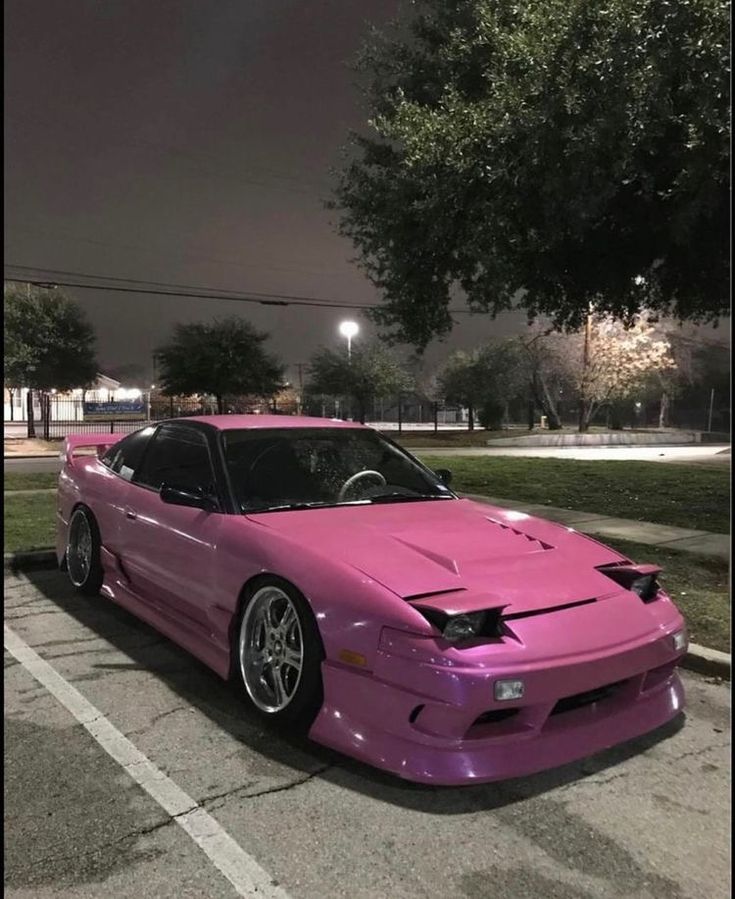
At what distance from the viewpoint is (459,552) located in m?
3.16

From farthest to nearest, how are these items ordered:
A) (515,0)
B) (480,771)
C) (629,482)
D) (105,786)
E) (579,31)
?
(629,482) → (515,0) → (579,31) → (105,786) → (480,771)

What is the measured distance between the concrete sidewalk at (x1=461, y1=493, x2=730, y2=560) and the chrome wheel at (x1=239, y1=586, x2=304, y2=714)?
182 inches

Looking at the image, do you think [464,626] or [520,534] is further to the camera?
[520,534]

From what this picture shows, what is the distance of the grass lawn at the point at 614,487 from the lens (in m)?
9.35

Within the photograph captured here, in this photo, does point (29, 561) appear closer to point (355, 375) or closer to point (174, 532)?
point (174, 532)

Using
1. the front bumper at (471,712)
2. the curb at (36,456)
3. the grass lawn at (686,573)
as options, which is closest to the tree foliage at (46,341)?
the curb at (36,456)

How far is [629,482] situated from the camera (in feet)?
43.7

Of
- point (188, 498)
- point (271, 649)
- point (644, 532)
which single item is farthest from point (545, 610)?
point (644, 532)

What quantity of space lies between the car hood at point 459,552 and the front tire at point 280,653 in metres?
0.27

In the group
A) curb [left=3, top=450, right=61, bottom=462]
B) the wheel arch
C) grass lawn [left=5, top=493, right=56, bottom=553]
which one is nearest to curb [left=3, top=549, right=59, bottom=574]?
grass lawn [left=5, top=493, right=56, bottom=553]

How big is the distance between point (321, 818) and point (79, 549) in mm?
3469

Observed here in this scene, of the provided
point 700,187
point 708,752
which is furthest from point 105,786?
point 700,187

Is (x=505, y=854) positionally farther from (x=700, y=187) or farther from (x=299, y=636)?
(x=700, y=187)

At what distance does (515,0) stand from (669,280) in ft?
14.5
